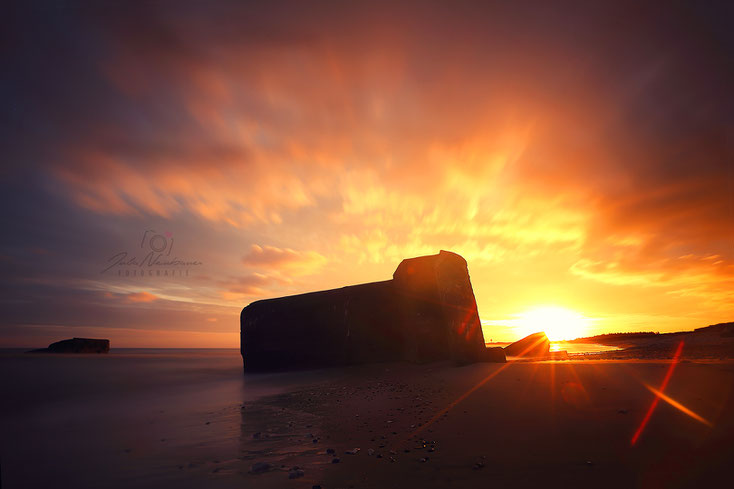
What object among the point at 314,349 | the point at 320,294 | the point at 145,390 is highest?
the point at 320,294

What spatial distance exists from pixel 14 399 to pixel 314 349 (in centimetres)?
746

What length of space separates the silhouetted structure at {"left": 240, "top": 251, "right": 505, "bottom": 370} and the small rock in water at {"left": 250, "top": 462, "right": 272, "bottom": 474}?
6299 millimetres

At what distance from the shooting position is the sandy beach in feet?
8.76

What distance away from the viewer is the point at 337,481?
106 inches

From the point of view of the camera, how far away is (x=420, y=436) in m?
3.58

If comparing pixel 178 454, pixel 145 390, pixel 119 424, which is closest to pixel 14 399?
pixel 145 390

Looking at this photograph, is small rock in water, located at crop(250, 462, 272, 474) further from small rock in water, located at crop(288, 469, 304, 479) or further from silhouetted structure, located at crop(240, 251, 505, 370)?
silhouetted structure, located at crop(240, 251, 505, 370)

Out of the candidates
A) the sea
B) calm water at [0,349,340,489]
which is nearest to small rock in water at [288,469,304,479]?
the sea

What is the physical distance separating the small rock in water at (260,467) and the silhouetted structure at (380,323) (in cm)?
630

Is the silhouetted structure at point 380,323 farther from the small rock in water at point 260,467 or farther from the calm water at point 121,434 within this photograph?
the small rock in water at point 260,467

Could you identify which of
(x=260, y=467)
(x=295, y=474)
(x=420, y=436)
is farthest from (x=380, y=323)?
(x=295, y=474)

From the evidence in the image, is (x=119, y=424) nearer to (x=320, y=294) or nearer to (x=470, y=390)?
(x=470, y=390)

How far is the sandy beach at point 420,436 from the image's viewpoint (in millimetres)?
2670

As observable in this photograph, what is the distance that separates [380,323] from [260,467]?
23.6 ft
